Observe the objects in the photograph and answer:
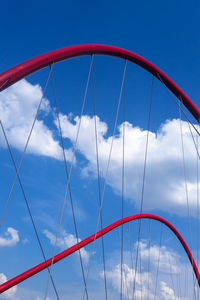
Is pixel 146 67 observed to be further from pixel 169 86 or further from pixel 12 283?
pixel 12 283

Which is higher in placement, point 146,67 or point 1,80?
point 146,67

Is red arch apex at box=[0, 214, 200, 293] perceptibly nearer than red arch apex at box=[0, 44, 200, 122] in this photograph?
No

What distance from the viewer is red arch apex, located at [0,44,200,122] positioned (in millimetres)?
6294

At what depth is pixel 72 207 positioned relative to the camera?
339 inches

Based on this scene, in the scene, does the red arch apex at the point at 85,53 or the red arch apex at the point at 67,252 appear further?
the red arch apex at the point at 67,252

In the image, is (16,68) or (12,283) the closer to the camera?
(16,68)

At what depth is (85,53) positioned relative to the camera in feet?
32.3

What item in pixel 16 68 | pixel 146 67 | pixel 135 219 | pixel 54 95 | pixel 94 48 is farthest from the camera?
pixel 135 219

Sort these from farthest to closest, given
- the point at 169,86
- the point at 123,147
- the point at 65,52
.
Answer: the point at 169,86
the point at 123,147
the point at 65,52

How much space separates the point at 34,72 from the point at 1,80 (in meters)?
1.43

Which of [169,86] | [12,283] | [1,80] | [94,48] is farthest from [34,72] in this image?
[12,283]

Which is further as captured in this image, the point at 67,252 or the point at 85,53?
the point at 67,252

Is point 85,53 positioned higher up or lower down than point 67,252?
higher up

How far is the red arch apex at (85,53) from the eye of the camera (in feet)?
20.7
